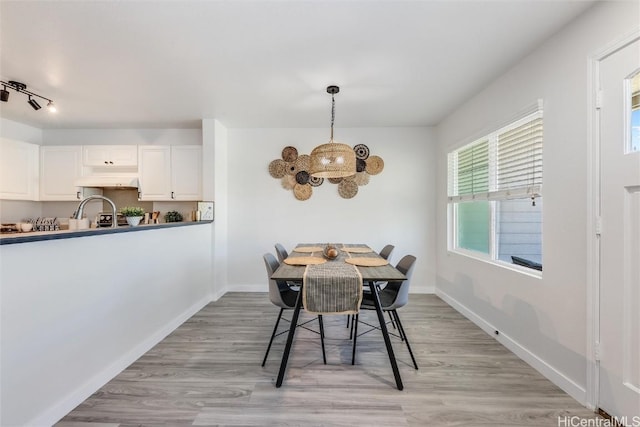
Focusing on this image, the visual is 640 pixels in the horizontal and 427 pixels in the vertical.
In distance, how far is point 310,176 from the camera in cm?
406

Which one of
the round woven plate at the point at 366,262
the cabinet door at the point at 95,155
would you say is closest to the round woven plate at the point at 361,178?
the round woven plate at the point at 366,262

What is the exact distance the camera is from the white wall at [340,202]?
409 centimetres

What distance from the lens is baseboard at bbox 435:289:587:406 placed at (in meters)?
1.75

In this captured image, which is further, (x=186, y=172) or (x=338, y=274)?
(x=186, y=172)

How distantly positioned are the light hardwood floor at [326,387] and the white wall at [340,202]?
157 cm

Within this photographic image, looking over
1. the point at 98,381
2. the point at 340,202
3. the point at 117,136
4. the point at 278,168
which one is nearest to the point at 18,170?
the point at 117,136

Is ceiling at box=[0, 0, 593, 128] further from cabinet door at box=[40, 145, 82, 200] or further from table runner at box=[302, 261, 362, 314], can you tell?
table runner at box=[302, 261, 362, 314]

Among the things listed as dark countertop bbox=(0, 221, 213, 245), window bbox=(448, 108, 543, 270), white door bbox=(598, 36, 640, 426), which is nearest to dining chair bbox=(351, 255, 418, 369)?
window bbox=(448, 108, 543, 270)

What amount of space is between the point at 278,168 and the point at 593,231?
11.3ft

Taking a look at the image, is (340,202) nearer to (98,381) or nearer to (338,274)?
(338,274)

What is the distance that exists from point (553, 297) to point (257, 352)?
2338mm

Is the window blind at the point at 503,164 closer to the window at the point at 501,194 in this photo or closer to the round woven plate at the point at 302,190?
the window at the point at 501,194

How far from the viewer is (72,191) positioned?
401cm

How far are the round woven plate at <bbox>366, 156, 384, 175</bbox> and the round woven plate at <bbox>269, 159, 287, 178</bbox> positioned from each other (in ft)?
4.15
